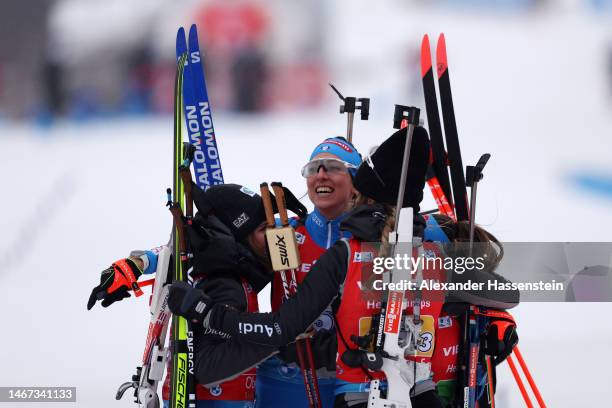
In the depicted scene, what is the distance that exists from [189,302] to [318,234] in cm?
84

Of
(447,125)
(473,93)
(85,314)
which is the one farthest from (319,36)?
(447,125)

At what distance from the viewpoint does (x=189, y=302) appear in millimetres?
4059

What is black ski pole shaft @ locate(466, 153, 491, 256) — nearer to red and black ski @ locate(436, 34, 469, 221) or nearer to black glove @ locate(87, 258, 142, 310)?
red and black ski @ locate(436, 34, 469, 221)

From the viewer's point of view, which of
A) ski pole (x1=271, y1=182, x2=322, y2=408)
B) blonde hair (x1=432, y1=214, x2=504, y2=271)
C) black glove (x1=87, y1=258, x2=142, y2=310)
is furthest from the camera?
black glove (x1=87, y1=258, x2=142, y2=310)

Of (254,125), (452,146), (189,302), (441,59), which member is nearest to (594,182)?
(254,125)

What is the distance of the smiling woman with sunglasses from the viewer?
4.54 meters

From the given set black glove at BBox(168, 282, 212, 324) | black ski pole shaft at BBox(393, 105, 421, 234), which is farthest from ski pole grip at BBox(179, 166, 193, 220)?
black ski pole shaft at BBox(393, 105, 421, 234)

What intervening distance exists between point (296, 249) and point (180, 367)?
797 millimetres

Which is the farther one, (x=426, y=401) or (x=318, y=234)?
(x=318, y=234)

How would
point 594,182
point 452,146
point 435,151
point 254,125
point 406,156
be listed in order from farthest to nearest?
point 254,125, point 594,182, point 435,151, point 452,146, point 406,156

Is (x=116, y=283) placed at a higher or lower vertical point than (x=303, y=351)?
Answer: higher

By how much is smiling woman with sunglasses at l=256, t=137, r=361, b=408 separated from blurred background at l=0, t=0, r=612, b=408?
193 centimetres

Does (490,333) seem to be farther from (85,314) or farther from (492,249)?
(85,314)

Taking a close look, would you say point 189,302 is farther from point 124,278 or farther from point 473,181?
point 473,181
